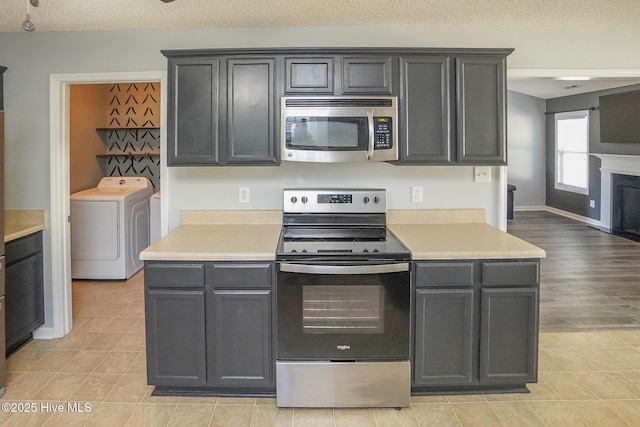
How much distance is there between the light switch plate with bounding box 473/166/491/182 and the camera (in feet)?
10.8

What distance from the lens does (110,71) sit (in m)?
3.31

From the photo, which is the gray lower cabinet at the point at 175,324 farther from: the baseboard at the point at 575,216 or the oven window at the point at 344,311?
the baseboard at the point at 575,216

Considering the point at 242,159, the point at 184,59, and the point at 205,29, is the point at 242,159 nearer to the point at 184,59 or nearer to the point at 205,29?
the point at 184,59

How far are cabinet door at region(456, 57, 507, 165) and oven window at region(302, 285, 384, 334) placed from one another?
1.05 m

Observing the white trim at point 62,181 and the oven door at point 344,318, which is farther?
the white trim at point 62,181

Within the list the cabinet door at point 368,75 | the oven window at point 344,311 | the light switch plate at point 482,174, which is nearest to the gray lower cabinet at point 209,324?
the oven window at point 344,311

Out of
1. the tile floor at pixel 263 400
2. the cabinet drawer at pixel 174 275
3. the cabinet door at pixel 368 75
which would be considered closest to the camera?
the tile floor at pixel 263 400

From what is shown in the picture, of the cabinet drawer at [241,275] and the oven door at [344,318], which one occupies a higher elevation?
the cabinet drawer at [241,275]

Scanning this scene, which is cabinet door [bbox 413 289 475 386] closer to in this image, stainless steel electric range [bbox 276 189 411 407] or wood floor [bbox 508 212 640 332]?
stainless steel electric range [bbox 276 189 411 407]

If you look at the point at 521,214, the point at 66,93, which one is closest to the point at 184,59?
the point at 66,93

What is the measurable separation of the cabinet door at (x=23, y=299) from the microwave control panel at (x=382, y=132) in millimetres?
2395

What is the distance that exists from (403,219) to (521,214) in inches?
289

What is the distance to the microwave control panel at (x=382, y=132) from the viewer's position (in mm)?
2857

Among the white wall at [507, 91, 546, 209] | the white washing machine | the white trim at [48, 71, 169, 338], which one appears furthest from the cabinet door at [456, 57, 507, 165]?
the white wall at [507, 91, 546, 209]
